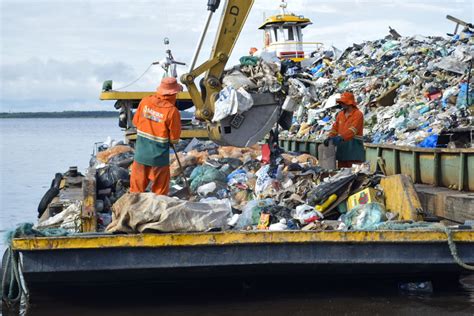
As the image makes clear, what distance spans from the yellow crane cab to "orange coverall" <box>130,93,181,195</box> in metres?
25.6

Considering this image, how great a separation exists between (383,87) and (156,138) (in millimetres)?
12487

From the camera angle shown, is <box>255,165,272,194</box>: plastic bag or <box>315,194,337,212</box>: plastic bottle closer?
<box>315,194,337,212</box>: plastic bottle

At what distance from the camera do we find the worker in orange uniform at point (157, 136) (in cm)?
755

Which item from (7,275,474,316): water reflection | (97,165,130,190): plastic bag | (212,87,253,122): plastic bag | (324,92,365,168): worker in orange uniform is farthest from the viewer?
(324,92,365,168): worker in orange uniform

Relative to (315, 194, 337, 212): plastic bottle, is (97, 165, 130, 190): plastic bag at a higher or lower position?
higher

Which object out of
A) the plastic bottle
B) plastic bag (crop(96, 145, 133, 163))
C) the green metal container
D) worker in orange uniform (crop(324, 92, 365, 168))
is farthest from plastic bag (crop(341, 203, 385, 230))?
plastic bag (crop(96, 145, 133, 163))

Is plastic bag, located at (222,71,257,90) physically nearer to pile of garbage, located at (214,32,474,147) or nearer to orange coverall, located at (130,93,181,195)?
pile of garbage, located at (214,32,474,147)

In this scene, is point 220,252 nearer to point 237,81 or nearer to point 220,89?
point 237,81

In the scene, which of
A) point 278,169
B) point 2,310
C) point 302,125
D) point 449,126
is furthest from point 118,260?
point 302,125

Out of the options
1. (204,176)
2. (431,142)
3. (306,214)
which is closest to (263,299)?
(306,214)

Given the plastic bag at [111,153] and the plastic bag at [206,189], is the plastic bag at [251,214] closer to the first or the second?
the plastic bag at [206,189]

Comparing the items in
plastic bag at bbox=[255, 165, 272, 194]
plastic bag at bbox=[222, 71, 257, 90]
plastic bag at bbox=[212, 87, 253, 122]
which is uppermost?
plastic bag at bbox=[222, 71, 257, 90]

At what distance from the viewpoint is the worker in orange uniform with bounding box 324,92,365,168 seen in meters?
9.91

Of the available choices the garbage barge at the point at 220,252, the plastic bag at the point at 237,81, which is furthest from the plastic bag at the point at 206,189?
the garbage barge at the point at 220,252
